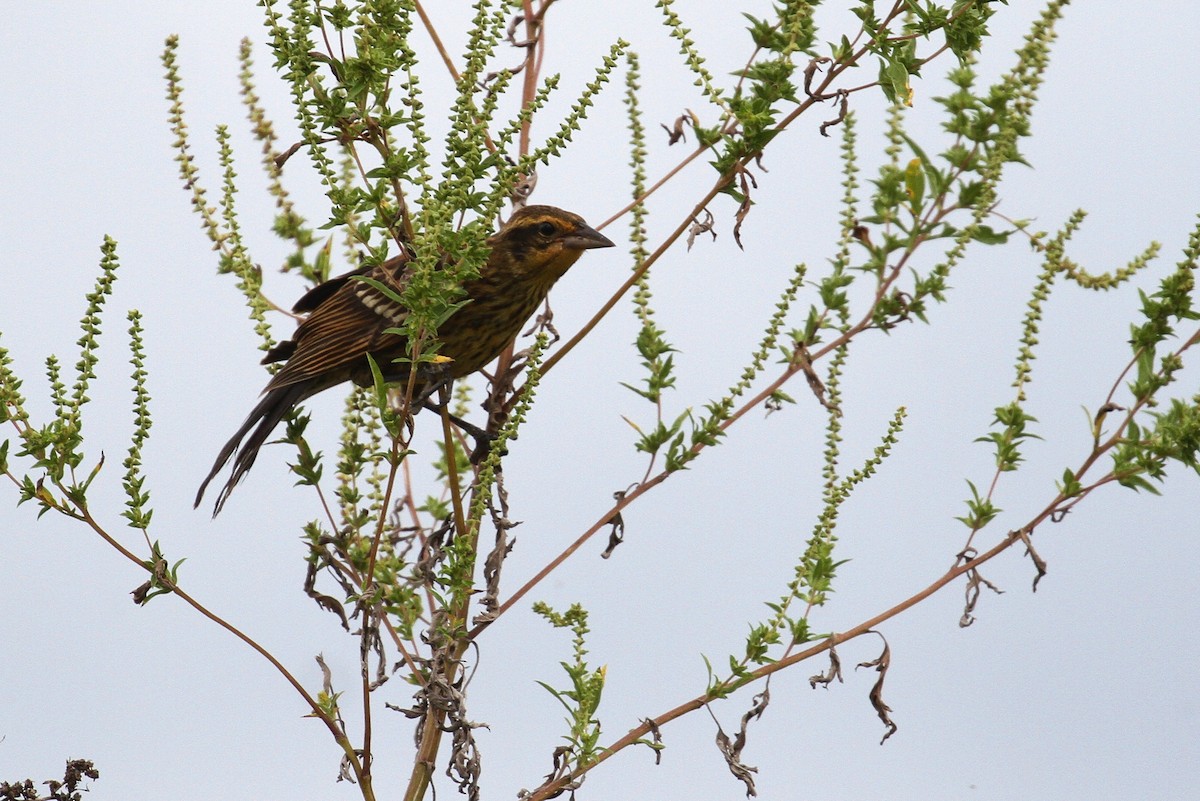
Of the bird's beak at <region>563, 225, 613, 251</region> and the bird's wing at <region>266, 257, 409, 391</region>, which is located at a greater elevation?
the bird's beak at <region>563, 225, 613, 251</region>

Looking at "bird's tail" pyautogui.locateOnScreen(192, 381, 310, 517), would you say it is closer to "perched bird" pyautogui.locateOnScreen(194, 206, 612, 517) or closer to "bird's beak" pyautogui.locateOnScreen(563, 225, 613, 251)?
"perched bird" pyautogui.locateOnScreen(194, 206, 612, 517)

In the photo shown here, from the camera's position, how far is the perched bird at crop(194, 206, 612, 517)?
3.71 meters

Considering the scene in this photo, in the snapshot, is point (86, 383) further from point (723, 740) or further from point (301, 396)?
point (723, 740)

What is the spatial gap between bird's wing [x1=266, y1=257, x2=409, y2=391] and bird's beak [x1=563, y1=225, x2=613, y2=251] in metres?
0.51

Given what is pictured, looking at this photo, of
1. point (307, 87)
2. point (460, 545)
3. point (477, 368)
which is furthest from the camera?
point (477, 368)

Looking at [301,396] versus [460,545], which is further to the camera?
[301,396]

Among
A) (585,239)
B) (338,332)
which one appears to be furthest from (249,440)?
(585,239)

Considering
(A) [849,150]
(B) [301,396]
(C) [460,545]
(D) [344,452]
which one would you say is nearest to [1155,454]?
(A) [849,150]

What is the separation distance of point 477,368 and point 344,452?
2.29ft

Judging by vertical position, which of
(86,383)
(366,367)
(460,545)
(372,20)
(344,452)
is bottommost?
(460,545)

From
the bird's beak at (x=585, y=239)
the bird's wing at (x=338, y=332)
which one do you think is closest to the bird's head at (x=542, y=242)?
the bird's beak at (x=585, y=239)

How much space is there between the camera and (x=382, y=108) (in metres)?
2.56

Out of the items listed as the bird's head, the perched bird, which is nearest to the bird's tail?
the perched bird

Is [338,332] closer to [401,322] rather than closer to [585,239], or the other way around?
[401,322]
